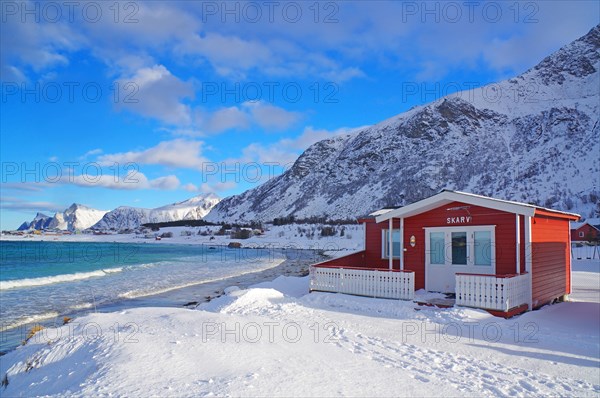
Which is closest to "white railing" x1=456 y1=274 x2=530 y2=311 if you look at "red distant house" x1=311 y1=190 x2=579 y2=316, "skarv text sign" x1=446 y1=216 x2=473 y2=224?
"red distant house" x1=311 y1=190 x2=579 y2=316

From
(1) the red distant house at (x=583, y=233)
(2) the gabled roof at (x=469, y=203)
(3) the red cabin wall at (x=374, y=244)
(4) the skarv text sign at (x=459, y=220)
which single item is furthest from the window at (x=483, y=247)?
(1) the red distant house at (x=583, y=233)

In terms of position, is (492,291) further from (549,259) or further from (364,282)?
(364,282)

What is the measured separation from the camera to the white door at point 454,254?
12812mm

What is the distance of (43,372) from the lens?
7445 millimetres

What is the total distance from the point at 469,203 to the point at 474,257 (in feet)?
5.43

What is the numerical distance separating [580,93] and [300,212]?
304 feet

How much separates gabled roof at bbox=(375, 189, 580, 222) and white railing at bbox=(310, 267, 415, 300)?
206 cm

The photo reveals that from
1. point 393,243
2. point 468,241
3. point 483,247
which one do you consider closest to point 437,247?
point 468,241

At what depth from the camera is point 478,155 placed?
11494 cm

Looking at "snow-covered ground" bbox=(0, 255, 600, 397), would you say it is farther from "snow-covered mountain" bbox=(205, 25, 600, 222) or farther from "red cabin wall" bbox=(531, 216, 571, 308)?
"snow-covered mountain" bbox=(205, 25, 600, 222)

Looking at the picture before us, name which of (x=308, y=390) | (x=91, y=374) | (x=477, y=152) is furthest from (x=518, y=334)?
(x=477, y=152)

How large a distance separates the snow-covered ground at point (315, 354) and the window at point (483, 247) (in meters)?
2.01

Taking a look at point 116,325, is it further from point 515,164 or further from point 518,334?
point 515,164

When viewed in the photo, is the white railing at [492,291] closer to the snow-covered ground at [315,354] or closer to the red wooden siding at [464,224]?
the snow-covered ground at [315,354]
